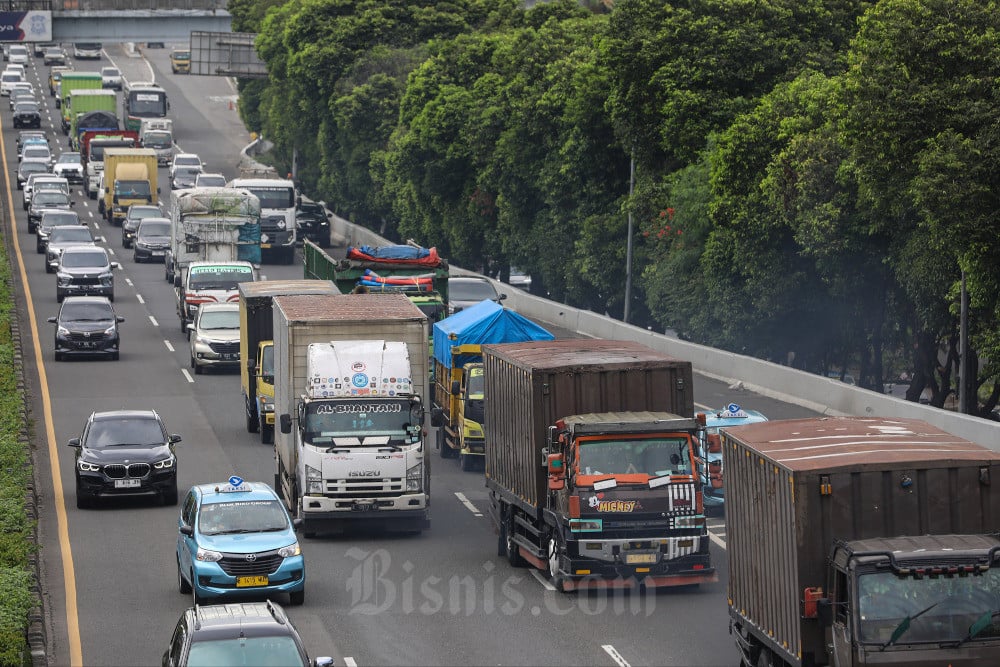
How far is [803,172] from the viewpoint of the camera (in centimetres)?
4428

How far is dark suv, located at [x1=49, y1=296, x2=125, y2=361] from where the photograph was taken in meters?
45.0

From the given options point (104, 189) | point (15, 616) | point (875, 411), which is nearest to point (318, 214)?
point (104, 189)

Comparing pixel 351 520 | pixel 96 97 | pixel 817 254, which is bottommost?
pixel 351 520

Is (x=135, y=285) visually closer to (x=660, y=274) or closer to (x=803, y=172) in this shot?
(x=660, y=274)

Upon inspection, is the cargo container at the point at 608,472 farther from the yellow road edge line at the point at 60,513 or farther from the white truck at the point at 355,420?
the yellow road edge line at the point at 60,513

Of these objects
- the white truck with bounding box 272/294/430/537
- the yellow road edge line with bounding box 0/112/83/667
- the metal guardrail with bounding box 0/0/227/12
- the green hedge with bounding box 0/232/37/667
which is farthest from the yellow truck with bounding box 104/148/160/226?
the white truck with bounding box 272/294/430/537

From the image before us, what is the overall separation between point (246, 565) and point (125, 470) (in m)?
7.24

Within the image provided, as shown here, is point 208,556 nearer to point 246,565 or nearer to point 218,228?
point 246,565

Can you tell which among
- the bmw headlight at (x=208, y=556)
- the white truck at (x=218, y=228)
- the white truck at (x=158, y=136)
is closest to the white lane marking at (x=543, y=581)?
the bmw headlight at (x=208, y=556)

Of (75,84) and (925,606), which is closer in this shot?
(925,606)

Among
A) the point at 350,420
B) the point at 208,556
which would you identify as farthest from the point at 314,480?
the point at 208,556

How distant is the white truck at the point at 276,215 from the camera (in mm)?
68500

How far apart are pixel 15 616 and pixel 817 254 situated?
29878 millimetres

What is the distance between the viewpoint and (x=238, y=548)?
2172 centimetres
